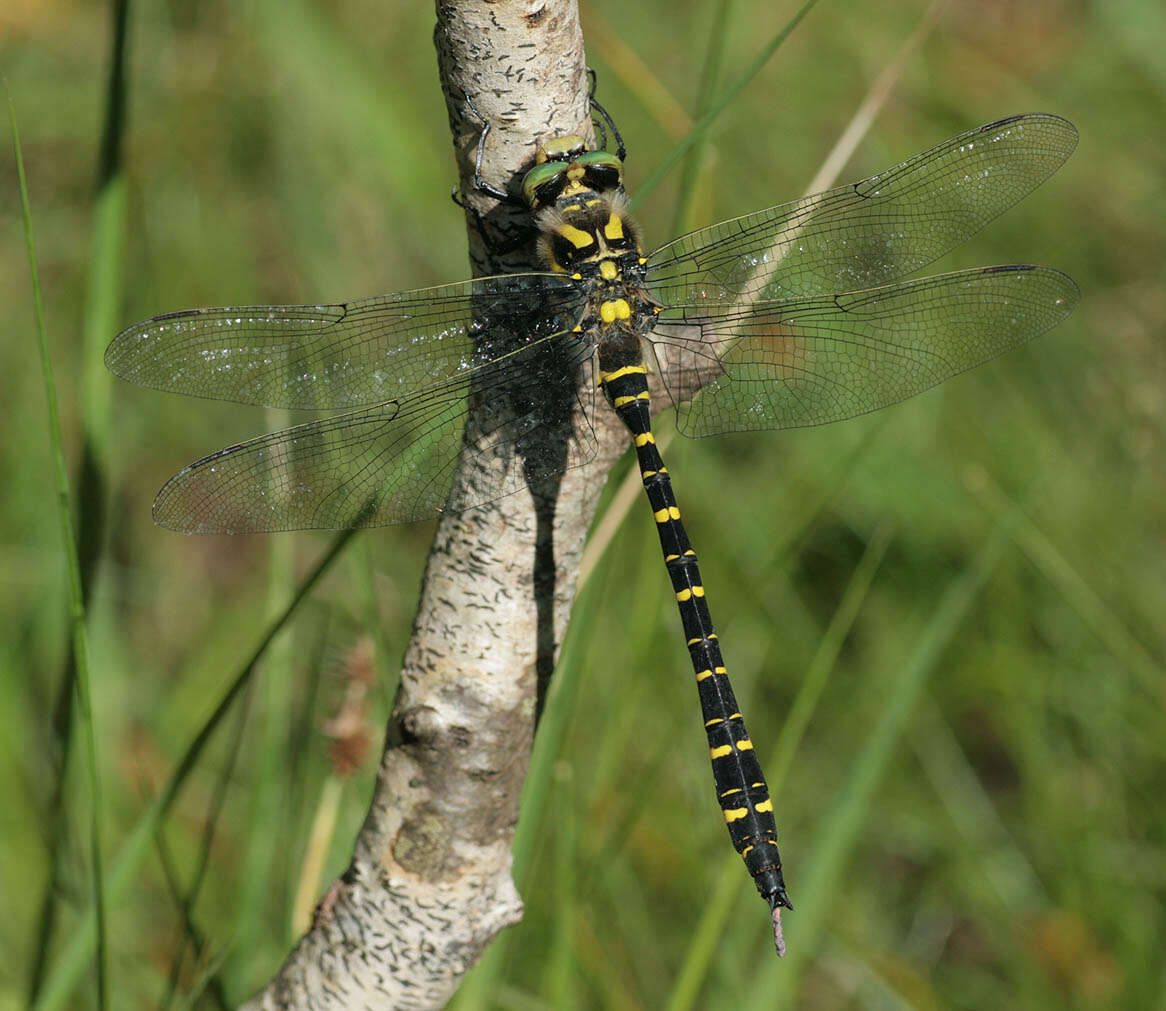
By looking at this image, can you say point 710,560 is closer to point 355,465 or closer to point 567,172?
point 355,465

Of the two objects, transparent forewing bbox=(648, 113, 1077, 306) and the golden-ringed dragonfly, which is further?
transparent forewing bbox=(648, 113, 1077, 306)

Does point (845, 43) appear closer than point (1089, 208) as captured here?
No

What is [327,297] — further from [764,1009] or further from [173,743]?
[764,1009]

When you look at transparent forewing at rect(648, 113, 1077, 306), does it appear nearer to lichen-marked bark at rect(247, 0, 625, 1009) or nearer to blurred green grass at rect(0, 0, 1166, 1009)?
blurred green grass at rect(0, 0, 1166, 1009)

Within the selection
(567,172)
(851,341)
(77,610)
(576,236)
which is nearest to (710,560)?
(851,341)

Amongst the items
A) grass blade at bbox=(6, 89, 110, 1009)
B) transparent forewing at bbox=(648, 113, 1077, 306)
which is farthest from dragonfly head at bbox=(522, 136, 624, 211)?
grass blade at bbox=(6, 89, 110, 1009)

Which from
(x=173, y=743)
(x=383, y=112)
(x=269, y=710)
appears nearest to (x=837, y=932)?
(x=269, y=710)

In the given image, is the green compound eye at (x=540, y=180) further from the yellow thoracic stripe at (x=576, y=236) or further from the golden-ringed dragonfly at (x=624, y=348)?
the yellow thoracic stripe at (x=576, y=236)
